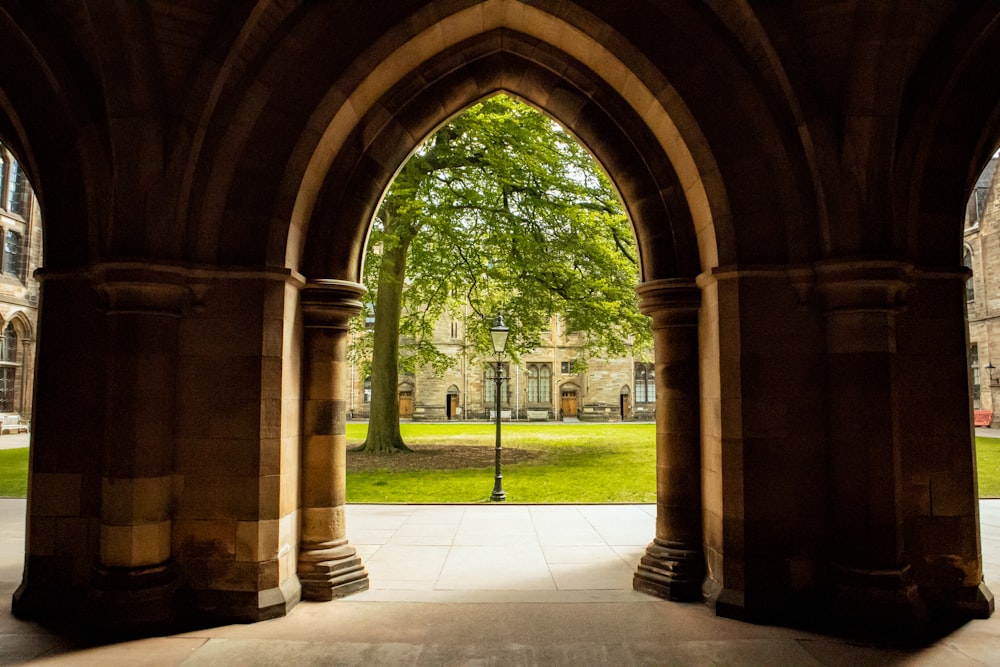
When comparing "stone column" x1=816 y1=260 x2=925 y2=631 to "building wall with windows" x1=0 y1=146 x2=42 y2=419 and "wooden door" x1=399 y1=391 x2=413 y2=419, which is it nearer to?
"building wall with windows" x1=0 y1=146 x2=42 y2=419

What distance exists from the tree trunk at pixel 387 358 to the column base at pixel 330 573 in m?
9.39

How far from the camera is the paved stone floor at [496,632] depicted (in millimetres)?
3549

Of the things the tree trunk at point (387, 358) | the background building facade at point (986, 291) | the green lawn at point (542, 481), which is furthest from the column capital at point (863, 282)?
the background building facade at point (986, 291)

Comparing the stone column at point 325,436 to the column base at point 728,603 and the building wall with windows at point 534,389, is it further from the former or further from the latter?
the building wall with windows at point 534,389

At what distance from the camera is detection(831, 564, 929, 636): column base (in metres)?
3.93

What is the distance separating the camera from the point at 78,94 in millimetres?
4285

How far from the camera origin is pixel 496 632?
393cm

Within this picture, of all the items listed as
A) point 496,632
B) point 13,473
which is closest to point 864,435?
point 496,632

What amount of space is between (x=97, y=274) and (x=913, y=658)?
5.97 m

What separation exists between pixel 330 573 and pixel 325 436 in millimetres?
1068

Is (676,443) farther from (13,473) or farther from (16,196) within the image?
(16,196)

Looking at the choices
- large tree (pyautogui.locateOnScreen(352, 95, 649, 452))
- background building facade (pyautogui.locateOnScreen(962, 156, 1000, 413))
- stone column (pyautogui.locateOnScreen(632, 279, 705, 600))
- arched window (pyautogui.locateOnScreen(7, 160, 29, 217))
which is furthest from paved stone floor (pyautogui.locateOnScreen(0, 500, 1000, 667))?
background building facade (pyautogui.locateOnScreen(962, 156, 1000, 413))

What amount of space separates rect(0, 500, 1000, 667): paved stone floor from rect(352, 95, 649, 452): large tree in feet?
25.7

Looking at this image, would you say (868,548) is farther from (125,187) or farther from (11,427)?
(11,427)
